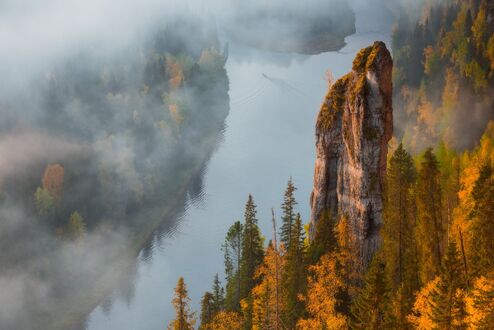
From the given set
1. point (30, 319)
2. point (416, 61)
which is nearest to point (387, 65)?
point (30, 319)

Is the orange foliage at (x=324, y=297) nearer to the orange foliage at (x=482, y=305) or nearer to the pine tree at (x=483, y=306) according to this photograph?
the orange foliage at (x=482, y=305)

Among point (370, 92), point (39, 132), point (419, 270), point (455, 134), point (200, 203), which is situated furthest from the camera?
point (39, 132)

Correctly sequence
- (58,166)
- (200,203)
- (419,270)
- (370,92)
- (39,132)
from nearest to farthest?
(419,270)
(370,92)
(200,203)
(58,166)
(39,132)

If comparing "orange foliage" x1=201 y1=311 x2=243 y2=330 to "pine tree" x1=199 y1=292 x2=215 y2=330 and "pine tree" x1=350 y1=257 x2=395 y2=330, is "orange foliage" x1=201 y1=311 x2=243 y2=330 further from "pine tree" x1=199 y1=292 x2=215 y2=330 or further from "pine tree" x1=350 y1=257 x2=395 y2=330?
"pine tree" x1=350 y1=257 x2=395 y2=330

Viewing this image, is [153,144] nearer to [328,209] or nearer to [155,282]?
[155,282]

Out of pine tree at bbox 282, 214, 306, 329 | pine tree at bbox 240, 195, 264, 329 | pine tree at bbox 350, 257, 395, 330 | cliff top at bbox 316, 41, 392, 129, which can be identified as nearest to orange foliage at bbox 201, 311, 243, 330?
pine tree at bbox 240, 195, 264, 329

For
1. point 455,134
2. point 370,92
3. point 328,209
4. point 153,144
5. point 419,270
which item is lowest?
point 419,270

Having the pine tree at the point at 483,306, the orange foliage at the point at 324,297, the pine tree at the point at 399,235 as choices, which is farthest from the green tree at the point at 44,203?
the pine tree at the point at 483,306
